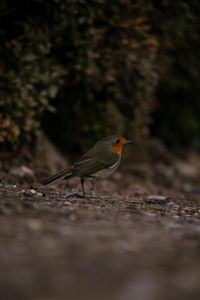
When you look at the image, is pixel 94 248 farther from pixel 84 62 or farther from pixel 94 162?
pixel 84 62

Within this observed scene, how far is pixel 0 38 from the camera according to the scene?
5.62 metres

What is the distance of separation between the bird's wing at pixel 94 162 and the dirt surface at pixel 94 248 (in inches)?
11.2

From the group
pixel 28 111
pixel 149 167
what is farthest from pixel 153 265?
pixel 149 167

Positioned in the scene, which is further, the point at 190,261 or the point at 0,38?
the point at 0,38

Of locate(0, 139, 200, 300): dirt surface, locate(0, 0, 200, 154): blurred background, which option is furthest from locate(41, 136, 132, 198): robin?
locate(0, 0, 200, 154): blurred background

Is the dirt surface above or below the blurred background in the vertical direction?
below

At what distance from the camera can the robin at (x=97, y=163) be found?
419 centimetres

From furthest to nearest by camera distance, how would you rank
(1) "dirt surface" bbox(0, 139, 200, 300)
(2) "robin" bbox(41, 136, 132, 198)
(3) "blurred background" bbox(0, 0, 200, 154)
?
(3) "blurred background" bbox(0, 0, 200, 154) < (2) "robin" bbox(41, 136, 132, 198) < (1) "dirt surface" bbox(0, 139, 200, 300)

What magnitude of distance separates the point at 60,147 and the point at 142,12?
2481 mm

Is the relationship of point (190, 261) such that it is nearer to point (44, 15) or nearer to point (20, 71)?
point (20, 71)

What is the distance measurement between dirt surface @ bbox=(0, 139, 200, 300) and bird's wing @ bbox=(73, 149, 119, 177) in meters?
0.29

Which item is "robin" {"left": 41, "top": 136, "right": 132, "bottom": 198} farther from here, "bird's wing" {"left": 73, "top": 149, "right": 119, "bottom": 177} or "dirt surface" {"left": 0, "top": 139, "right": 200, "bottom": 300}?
"dirt surface" {"left": 0, "top": 139, "right": 200, "bottom": 300}

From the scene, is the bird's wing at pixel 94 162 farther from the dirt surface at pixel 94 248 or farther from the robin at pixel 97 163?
the dirt surface at pixel 94 248

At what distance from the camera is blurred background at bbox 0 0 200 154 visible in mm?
5547
